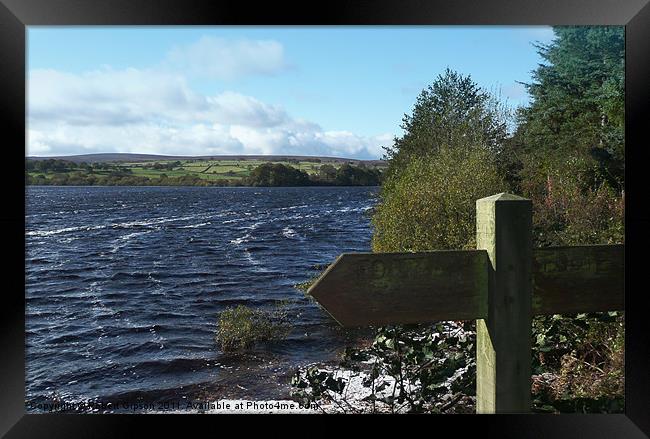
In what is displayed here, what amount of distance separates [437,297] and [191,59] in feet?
35.6

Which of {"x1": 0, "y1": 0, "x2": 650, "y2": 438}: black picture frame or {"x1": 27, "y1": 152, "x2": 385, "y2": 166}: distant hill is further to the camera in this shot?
{"x1": 27, "y1": 152, "x2": 385, "y2": 166}: distant hill

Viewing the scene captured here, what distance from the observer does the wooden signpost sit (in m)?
1.46

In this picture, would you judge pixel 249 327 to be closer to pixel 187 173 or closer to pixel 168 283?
pixel 168 283

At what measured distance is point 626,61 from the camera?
2119 mm

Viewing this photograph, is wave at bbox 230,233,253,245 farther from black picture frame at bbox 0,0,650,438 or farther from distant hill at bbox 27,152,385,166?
black picture frame at bbox 0,0,650,438

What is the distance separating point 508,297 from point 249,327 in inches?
292

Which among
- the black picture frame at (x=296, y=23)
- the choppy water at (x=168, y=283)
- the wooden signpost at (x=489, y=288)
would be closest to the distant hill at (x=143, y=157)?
the choppy water at (x=168, y=283)

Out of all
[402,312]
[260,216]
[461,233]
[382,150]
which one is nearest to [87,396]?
[382,150]

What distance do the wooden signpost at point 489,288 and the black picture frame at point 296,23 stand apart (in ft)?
1.62

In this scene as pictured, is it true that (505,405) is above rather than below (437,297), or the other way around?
below

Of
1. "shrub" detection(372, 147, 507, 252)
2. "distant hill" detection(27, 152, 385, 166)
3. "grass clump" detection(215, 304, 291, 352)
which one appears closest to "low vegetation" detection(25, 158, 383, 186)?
"distant hill" detection(27, 152, 385, 166)

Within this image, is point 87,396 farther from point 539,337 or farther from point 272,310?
point 539,337

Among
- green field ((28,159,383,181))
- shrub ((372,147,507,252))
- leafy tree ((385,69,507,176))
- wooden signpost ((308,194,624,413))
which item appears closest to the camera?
wooden signpost ((308,194,624,413))

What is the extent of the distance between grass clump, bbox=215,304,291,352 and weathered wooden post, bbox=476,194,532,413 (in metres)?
6.81
